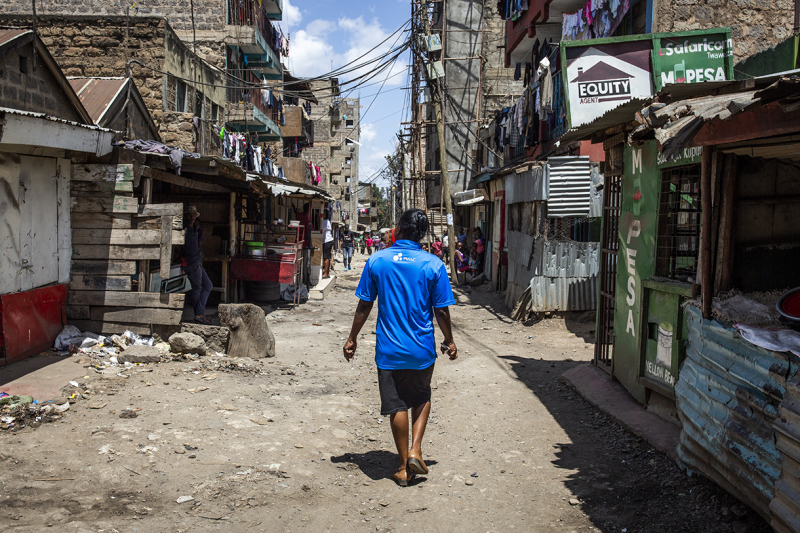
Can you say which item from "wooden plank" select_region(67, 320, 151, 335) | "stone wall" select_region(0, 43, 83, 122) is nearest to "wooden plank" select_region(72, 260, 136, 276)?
"wooden plank" select_region(67, 320, 151, 335)

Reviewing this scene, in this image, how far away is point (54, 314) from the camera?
7211 millimetres

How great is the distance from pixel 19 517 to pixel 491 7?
3077 centimetres

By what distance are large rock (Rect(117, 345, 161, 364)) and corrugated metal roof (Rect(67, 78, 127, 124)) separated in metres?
5.32

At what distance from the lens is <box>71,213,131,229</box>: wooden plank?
7559mm

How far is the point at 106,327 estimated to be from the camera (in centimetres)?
755

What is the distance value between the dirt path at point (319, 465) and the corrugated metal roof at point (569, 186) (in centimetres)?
576

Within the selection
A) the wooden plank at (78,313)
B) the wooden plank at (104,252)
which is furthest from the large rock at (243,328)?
the wooden plank at (78,313)

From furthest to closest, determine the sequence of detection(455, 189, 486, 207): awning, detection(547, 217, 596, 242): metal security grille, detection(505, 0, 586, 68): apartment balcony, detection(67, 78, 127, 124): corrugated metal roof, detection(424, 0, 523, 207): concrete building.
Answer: detection(424, 0, 523, 207): concrete building < detection(455, 189, 486, 207): awning < detection(505, 0, 586, 68): apartment balcony < detection(547, 217, 596, 242): metal security grille < detection(67, 78, 127, 124): corrugated metal roof

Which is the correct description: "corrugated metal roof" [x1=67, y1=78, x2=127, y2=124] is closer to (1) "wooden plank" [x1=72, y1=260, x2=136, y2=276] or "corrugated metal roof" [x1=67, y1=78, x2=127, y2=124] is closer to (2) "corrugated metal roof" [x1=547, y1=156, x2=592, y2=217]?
(1) "wooden plank" [x1=72, y1=260, x2=136, y2=276]

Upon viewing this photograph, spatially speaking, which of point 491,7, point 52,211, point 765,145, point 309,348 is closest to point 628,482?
point 765,145

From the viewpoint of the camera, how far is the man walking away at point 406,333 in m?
4.11

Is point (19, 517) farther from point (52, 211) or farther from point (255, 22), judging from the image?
point (255, 22)

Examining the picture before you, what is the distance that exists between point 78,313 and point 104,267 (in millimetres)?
676

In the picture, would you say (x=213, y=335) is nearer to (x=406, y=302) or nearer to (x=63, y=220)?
(x=63, y=220)
